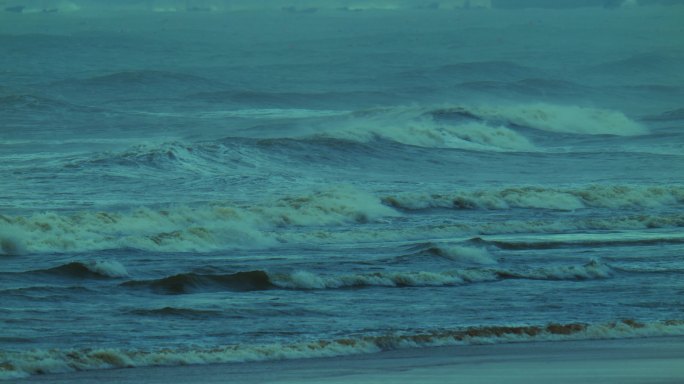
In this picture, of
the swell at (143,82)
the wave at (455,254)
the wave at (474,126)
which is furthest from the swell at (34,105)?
the wave at (455,254)

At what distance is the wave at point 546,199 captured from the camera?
2073cm

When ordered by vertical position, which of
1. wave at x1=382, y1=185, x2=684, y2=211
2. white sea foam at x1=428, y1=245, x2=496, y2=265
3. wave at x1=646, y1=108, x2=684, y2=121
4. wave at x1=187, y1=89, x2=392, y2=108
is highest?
white sea foam at x1=428, y1=245, x2=496, y2=265

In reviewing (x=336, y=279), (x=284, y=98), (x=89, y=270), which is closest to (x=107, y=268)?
(x=89, y=270)

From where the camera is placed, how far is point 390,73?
69.5 m

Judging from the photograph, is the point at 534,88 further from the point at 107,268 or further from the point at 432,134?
the point at 107,268

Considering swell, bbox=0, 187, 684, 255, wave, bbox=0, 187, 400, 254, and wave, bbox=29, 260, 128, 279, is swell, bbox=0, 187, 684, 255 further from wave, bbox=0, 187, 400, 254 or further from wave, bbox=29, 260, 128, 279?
wave, bbox=29, 260, 128, 279

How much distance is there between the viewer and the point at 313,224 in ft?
60.5

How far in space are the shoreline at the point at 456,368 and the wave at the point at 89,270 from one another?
4.31 metres

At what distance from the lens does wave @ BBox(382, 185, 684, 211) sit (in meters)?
20.7

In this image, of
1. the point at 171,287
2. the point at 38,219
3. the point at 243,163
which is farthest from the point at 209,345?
the point at 243,163

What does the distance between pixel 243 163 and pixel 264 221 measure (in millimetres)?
8670

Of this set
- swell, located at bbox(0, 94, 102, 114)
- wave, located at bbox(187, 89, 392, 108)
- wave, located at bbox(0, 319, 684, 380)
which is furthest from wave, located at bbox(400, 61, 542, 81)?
wave, located at bbox(0, 319, 684, 380)

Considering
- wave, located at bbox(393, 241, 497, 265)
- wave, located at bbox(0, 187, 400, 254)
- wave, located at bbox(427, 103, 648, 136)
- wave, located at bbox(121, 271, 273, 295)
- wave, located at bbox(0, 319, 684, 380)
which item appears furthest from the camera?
wave, located at bbox(427, 103, 648, 136)

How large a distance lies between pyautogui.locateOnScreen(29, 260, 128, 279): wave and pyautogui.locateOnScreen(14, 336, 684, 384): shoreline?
14.2ft
